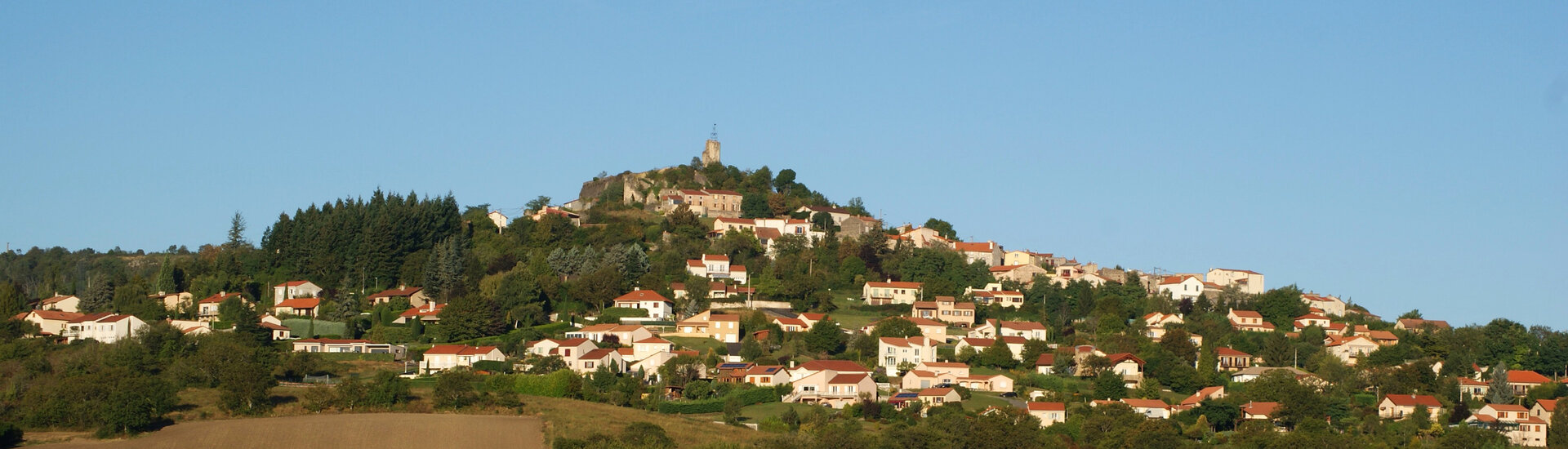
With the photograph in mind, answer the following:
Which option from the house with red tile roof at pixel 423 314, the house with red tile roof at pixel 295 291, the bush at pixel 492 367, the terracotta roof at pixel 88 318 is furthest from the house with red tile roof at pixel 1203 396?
the terracotta roof at pixel 88 318

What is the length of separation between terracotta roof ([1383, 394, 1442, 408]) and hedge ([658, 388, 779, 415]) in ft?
70.1

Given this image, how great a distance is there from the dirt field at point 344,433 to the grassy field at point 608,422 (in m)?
0.78

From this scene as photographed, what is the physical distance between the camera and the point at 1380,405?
191ft

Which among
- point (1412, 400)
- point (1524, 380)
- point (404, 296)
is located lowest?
point (1412, 400)

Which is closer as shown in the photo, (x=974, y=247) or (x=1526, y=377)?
(x=1526, y=377)

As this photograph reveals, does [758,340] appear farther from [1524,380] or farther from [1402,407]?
[1524,380]

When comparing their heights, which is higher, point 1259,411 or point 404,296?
point 404,296

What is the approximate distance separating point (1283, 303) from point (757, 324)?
2613 centimetres

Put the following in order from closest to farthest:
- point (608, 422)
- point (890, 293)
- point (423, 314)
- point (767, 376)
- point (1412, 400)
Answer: point (608, 422), point (767, 376), point (1412, 400), point (423, 314), point (890, 293)

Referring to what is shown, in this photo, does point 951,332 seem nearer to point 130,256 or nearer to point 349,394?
point 349,394

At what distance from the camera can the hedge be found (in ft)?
175

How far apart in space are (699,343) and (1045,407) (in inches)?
592

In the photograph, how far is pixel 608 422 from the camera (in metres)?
50.0

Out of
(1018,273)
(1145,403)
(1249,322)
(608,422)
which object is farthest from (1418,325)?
(608,422)
